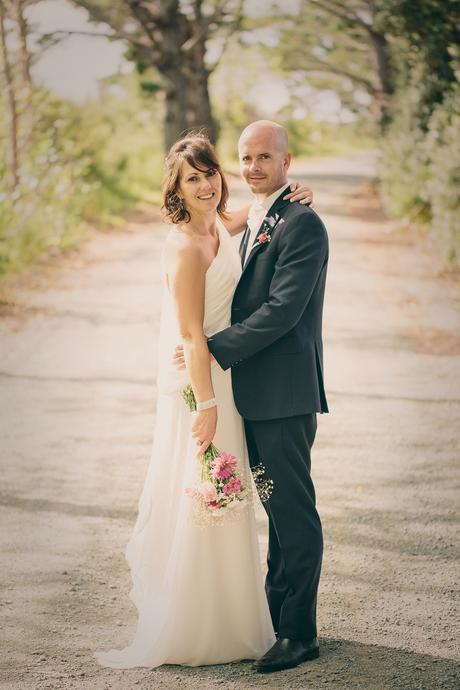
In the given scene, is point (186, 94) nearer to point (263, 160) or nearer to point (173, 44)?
point (173, 44)

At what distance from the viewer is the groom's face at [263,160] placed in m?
3.75

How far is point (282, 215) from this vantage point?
3.79 m

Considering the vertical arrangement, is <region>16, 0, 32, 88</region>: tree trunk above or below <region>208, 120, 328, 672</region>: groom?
above

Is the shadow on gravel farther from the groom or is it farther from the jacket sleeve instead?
the jacket sleeve

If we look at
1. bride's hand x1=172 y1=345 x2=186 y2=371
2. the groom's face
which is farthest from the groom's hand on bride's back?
the groom's face

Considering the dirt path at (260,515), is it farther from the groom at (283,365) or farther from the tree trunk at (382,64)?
the tree trunk at (382,64)

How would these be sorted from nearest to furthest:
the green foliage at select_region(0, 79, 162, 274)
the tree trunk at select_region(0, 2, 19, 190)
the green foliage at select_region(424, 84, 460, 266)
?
1. the green foliage at select_region(424, 84, 460, 266)
2. the green foliage at select_region(0, 79, 162, 274)
3. the tree trunk at select_region(0, 2, 19, 190)

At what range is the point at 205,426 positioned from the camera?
12.4ft

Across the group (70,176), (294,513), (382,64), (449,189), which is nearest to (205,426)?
(294,513)

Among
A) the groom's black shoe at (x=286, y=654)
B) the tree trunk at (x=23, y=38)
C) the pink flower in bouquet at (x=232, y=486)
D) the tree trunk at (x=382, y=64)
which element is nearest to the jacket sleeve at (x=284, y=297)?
the pink flower in bouquet at (x=232, y=486)

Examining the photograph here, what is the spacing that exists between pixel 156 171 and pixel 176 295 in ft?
78.4

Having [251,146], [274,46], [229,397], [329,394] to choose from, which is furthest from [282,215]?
[274,46]

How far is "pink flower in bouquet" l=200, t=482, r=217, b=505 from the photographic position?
369 cm

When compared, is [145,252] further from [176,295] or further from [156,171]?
[176,295]
